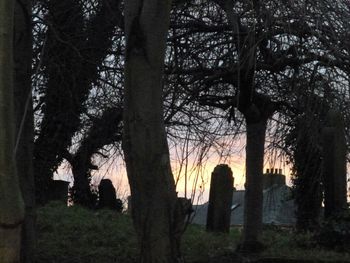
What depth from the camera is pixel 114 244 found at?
991cm

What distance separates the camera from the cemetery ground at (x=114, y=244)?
28.2 ft

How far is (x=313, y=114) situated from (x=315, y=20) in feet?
5.88

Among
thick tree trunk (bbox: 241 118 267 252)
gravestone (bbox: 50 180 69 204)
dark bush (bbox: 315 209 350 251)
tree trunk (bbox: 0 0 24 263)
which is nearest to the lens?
tree trunk (bbox: 0 0 24 263)

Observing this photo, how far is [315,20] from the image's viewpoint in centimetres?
734

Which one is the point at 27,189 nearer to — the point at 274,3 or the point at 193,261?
the point at 193,261

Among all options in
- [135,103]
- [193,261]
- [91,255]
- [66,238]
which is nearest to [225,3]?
[135,103]

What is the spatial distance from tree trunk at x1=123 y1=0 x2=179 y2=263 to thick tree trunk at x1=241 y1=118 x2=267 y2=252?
12.7 feet

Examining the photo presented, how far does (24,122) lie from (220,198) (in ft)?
24.3

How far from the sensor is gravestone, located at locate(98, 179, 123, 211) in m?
16.3

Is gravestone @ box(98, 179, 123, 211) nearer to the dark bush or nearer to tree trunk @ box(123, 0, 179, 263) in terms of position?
the dark bush

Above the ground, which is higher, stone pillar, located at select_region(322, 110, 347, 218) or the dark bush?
stone pillar, located at select_region(322, 110, 347, 218)

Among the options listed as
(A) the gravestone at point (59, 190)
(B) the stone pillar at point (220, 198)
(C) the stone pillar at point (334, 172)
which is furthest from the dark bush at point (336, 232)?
(A) the gravestone at point (59, 190)

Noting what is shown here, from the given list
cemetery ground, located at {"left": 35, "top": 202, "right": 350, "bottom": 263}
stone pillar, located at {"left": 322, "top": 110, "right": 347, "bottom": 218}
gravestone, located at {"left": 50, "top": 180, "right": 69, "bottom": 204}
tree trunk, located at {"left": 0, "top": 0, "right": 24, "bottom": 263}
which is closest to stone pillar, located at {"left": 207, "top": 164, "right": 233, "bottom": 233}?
cemetery ground, located at {"left": 35, "top": 202, "right": 350, "bottom": 263}

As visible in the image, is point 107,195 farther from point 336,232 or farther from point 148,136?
point 148,136
